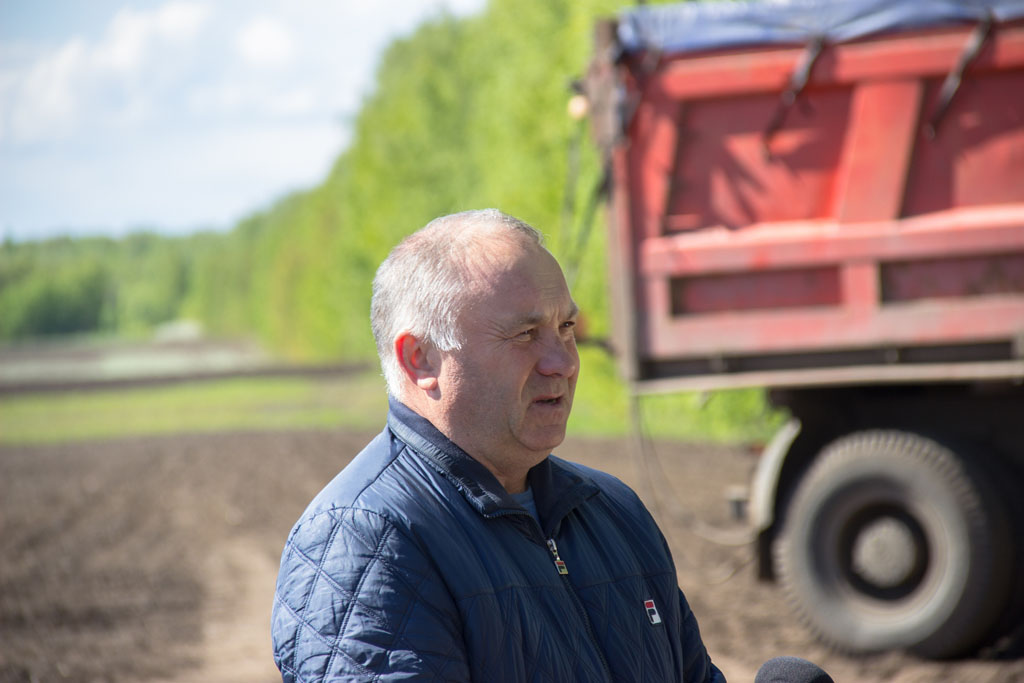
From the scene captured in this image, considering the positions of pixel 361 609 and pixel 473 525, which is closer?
pixel 361 609

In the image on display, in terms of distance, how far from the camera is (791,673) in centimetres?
200

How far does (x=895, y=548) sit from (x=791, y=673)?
3525mm

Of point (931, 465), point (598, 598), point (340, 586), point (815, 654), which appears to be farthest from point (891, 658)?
point (340, 586)

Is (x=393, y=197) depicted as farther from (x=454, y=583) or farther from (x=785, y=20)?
(x=454, y=583)

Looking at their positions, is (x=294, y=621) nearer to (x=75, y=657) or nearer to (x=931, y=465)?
(x=931, y=465)

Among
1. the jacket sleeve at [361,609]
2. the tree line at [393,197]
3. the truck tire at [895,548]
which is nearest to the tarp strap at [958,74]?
the truck tire at [895,548]

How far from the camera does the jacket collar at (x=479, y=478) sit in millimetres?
1896

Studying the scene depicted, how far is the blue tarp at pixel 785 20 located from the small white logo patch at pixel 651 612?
3.75 metres

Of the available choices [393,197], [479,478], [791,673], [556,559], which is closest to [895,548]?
[791,673]

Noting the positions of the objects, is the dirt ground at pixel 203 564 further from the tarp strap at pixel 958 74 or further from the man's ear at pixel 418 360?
the man's ear at pixel 418 360

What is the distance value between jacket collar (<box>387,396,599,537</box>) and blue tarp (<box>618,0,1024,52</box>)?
368 cm

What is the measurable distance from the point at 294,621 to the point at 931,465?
406 cm

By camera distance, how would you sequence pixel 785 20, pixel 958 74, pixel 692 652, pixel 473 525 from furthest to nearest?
pixel 785 20
pixel 958 74
pixel 692 652
pixel 473 525

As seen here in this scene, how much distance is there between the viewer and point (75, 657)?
6.11m
